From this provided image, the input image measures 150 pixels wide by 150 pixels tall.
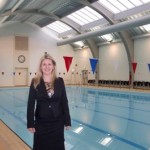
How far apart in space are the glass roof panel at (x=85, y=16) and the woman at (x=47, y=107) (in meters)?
14.0

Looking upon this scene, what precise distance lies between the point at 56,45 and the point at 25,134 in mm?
18730

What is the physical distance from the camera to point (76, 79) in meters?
23.8

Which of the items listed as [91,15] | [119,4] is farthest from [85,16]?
[119,4]

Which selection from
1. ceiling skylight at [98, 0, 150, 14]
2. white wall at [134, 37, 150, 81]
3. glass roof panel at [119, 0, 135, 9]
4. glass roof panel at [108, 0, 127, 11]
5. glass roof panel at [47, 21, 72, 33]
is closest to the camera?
ceiling skylight at [98, 0, 150, 14]

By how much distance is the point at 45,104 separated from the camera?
91.5 inches

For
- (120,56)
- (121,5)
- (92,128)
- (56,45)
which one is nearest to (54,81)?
(92,128)

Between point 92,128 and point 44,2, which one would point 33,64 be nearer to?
point 44,2

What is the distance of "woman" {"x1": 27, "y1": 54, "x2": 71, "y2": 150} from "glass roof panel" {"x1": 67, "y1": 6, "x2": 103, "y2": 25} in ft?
46.1

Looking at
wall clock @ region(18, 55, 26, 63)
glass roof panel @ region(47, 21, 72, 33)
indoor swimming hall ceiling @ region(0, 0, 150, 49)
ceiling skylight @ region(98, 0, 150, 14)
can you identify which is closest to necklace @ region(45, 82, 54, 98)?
indoor swimming hall ceiling @ region(0, 0, 150, 49)

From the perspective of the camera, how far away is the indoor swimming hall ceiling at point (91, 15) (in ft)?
44.2

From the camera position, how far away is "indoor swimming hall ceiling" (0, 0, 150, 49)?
13.5m

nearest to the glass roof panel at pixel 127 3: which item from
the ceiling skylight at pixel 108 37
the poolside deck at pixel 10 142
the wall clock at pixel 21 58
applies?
the ceiling skylight at pixel 108 37

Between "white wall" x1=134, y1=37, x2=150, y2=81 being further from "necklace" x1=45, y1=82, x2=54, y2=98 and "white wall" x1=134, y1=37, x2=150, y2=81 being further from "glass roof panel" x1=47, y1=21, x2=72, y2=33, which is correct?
"necklace" x1=45, y1=82, x2=54, y2=98

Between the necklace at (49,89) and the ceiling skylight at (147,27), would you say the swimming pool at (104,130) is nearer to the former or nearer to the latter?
the necklace at (49,89)
